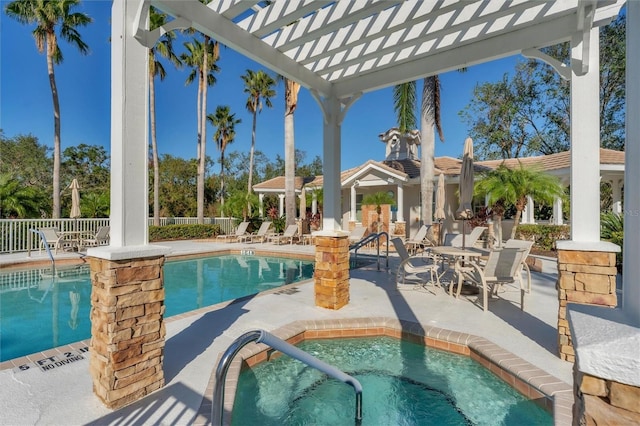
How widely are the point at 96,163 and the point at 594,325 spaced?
37.4m

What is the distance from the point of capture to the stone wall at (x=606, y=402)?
97 centimetres

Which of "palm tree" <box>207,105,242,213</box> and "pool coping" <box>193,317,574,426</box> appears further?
"palm tree" <box>207,105,242,213</box>

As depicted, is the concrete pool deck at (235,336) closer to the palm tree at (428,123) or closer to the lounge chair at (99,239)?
the palm tree at (428,123)

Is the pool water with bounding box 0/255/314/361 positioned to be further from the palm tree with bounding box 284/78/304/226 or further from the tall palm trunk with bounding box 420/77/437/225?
the tall palm trunk with bounding box 420/77/437/225

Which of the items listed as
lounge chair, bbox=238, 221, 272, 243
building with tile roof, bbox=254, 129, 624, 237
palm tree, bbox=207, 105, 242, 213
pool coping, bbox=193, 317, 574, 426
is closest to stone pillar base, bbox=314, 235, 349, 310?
pool coping, bbox=193, 317, 574, 426

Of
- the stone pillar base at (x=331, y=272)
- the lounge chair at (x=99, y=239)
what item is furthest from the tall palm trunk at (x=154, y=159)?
the stone pillar base at (x=331, y=272)

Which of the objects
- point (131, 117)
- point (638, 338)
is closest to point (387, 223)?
point (131, 117)

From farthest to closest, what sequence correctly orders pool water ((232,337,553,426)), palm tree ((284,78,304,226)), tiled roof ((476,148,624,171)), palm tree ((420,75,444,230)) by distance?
palm tree ((284,78,304,226)) < tiled roof ((476,148,624,171)) < palm tree ((420,75,444,230)) < pool water ((232,337,553,426))

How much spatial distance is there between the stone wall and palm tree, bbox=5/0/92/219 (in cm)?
1900

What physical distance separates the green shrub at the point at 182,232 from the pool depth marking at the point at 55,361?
42.6 ft

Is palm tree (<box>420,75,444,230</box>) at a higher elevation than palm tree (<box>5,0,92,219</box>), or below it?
below

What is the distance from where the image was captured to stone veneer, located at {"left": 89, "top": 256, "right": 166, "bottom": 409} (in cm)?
260

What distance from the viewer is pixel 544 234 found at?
13852 mm

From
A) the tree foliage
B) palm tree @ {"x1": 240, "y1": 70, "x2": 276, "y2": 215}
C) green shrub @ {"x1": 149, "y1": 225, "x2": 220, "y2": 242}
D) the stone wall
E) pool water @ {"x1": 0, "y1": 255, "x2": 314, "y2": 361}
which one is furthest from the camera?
palm tree @ {"x1": 240, "y1": 70, "x2": 276, "y2": 215}
